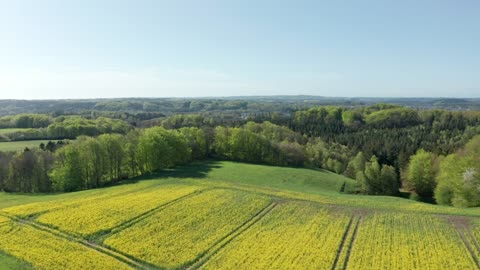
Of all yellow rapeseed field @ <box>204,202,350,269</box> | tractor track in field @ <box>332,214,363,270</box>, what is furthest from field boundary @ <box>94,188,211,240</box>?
tractor track in field @ <box>332,214,363,270</box>

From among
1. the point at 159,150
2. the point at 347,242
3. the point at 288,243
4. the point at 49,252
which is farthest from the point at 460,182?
the point at 49,252

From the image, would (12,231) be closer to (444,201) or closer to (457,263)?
(457,263)

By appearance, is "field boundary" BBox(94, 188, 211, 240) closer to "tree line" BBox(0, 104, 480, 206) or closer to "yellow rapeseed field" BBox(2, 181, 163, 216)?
"yellow rapeseed field" BBox(2, 181, 163, 216)

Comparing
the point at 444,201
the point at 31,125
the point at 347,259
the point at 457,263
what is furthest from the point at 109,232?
the point at 31,125

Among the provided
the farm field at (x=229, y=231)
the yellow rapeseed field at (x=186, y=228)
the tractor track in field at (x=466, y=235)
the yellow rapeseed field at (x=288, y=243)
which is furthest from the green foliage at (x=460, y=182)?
the yellow rapeseed field at (x=186, y=228)

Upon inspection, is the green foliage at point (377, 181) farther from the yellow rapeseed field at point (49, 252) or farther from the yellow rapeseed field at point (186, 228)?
the yellow rapeseed field at point (49, 252)

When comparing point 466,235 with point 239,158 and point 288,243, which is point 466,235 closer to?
point 288,243

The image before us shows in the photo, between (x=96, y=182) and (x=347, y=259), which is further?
(x=96, y=182)
